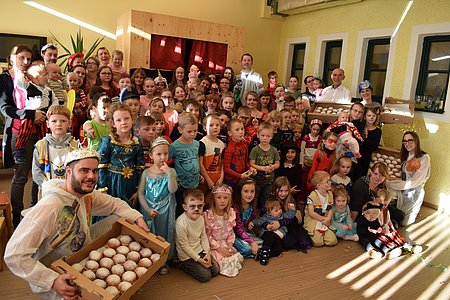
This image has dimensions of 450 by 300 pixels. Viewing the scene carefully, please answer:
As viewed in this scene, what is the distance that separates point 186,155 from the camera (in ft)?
11.2

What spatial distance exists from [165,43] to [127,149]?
171 inches

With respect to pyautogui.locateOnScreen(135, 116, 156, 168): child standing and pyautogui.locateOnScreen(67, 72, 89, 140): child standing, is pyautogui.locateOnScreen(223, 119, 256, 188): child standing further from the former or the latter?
pyautogui.locateOnScreen(67, 72, 89, 140): child standing

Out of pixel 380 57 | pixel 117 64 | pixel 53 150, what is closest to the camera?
pixel 53 150

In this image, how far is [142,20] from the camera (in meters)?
6.44

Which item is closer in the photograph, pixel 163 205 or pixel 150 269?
pixel 150 269

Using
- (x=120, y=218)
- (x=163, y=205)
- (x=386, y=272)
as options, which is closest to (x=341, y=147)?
(x=386, y=272)

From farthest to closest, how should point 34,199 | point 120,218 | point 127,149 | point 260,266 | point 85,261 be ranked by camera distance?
1. point 34,199
2. point 260,266
3. point 127,149
4. point 120,218
5. point 85,261

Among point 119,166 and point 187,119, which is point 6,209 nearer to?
point 119,166

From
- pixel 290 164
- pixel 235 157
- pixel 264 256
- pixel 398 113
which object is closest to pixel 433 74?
pixel 398 113

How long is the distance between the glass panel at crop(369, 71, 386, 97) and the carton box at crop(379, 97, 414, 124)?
1293 millimetres

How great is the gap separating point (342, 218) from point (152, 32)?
15.3 ft

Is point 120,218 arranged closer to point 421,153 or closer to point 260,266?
point 260,266

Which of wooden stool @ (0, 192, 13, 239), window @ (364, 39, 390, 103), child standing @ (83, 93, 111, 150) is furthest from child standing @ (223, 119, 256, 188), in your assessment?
window @ (364, 39, 390, 103)

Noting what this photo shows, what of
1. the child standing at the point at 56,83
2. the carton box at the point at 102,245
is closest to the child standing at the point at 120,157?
the carton box at the point at 102,245
